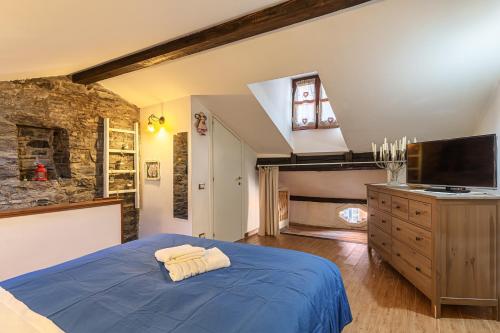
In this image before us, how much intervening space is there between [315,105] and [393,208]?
219 centimetres

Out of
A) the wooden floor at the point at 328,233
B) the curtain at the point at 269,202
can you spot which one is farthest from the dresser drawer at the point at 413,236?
the curtain at the point at 269,202

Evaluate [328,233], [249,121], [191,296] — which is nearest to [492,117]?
[249,121]

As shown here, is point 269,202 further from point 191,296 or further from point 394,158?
point 191,296

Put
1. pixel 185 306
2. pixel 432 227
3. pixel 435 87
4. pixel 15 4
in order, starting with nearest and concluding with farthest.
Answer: pixel 185 306 → pixel 15 4 → pixel 432 227 → pixel 435 87

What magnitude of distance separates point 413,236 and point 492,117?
161 cm

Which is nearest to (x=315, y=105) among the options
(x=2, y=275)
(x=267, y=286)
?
(x=267, y=286)

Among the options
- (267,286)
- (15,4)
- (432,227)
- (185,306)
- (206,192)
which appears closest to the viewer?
(185,306)

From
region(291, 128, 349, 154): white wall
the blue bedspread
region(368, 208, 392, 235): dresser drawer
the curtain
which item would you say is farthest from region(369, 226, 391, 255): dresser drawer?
the blue bedspread

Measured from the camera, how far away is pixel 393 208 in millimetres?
3014

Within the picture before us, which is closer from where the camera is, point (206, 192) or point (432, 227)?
point (432, 227)

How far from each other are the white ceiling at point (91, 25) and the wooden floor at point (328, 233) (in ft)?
12.8

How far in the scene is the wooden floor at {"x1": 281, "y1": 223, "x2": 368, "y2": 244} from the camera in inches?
183

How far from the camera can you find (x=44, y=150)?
336 centimetres

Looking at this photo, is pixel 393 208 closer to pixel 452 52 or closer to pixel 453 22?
pixel 452 52
